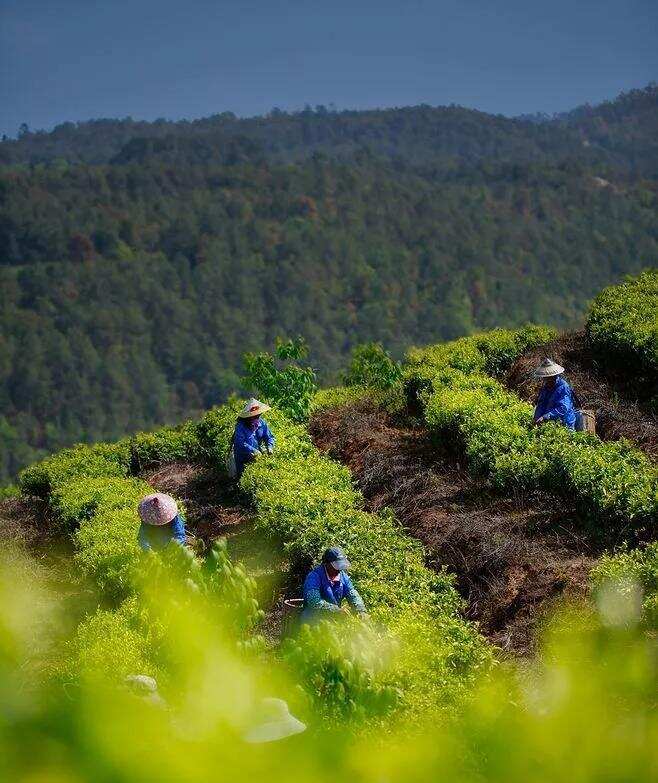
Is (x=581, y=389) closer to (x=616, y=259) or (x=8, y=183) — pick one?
(x=616, y=259)

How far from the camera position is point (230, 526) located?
9.98m

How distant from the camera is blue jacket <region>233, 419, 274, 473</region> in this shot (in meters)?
10.4

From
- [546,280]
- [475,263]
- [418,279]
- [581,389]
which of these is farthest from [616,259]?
[581,389]

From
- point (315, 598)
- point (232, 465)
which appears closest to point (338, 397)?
point (232, 465)

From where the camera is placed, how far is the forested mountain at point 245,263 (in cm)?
7488

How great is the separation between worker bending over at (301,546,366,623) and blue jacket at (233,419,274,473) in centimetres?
382

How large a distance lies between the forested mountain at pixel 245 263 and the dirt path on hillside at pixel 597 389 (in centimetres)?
5267

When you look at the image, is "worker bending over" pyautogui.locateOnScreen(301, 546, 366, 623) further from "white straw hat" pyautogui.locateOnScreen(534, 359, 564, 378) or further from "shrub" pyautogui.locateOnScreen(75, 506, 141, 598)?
"white straw hat" pyautogui.locateOnScreen(534, 359, 564, 378)

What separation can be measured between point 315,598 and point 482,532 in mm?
1952

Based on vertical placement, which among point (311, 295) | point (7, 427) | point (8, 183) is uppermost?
point (8, 183)

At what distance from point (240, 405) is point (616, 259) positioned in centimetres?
8981

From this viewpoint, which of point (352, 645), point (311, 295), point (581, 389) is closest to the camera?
point (352, 645)

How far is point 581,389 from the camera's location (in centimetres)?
1207

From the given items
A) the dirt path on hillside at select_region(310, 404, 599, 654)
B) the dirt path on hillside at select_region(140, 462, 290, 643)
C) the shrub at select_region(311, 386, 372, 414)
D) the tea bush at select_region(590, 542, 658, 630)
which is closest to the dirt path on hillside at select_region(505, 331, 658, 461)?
the dirt path on hillside at select_region(310, 404, 599, 654)
